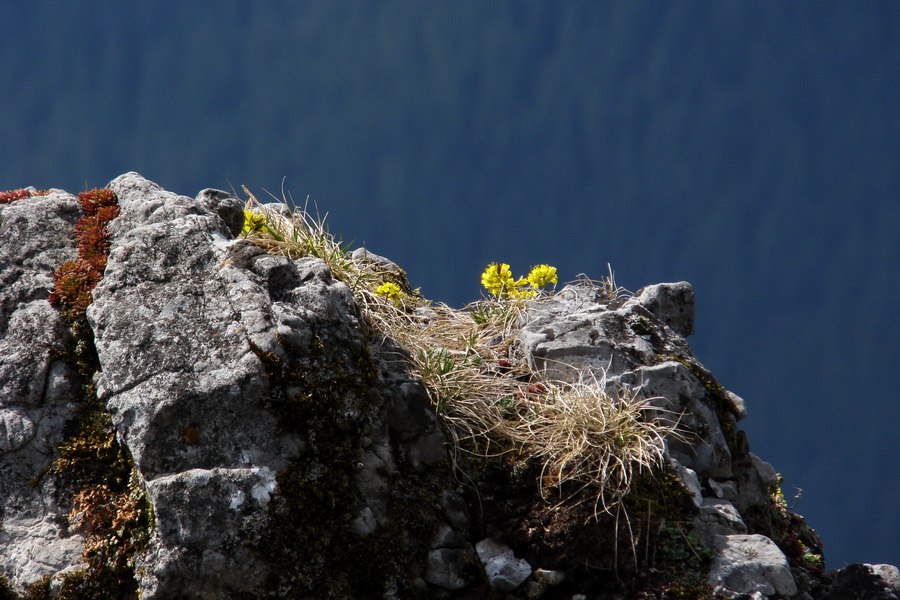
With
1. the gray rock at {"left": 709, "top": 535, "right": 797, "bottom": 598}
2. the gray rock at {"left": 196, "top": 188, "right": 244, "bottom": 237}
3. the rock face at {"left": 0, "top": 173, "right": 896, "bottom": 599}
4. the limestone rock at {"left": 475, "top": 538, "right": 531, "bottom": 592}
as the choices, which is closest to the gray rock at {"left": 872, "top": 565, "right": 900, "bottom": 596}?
the rock face at {"left": 0, "top": 173, "right": 896, "bottom": 599}

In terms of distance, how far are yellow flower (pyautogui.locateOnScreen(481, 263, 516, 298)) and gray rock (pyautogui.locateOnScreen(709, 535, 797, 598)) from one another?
3729 mm

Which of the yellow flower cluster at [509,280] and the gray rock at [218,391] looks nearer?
the gray rock at [218,391]

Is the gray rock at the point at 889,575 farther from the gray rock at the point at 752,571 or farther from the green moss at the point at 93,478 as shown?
the green moss at the point at 93,478

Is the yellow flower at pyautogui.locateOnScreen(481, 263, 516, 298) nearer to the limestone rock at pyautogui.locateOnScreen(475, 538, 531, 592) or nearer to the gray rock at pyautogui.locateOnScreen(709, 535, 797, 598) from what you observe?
the limestone rock at pyautogui.locateOnScreen(475, 538, 531, 592)

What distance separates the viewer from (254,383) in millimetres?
A: 5105

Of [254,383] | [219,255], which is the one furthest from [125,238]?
[254,383]

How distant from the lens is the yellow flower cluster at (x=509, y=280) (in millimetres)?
8367

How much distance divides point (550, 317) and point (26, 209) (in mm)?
4898

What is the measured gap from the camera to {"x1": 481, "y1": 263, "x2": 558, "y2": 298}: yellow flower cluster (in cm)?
837

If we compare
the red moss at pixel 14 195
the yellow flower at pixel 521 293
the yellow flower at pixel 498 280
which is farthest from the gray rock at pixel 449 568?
the red moss at pixel 14 195

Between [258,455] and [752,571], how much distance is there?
3.68 meters

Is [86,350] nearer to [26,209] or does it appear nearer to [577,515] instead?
[26,209]

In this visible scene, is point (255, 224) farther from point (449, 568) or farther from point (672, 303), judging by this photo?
point (672, 303)

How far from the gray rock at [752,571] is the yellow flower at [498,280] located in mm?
3729
